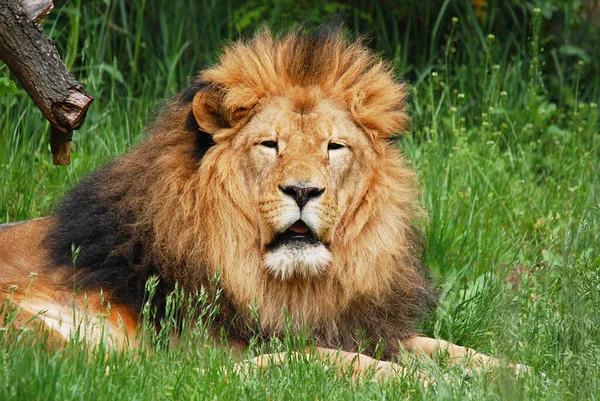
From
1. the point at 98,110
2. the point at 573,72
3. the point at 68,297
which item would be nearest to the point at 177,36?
the point at 98,110

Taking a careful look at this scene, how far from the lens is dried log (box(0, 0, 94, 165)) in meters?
4.03

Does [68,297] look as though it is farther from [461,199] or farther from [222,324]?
[461,199]

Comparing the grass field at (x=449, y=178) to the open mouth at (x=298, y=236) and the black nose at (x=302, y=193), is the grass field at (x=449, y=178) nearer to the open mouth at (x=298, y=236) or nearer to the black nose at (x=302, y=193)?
the open mouth at (x=298, y=236)

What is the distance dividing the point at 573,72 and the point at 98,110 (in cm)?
400

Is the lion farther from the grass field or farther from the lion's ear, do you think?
the grass field

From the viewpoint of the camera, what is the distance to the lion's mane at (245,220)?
163 inches

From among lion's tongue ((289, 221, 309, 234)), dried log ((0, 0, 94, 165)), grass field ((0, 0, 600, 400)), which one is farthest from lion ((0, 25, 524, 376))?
dried log ((0, 0, 94, 165))

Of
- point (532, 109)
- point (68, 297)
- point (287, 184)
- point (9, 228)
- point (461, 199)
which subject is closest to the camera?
point (287, 184)

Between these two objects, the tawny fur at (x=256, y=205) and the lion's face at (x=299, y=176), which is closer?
the lion's face at (x=299, y=176)

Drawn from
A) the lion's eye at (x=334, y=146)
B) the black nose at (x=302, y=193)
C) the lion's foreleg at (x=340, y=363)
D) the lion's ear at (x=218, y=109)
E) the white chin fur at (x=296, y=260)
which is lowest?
the lion's foreleg at (x=340, y=363)

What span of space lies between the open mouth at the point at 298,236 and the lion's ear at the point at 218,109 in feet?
1.74

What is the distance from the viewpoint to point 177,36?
791 cm

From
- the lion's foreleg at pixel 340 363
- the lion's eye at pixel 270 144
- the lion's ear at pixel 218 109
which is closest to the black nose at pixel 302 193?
the lion's eye at pixel 270 144

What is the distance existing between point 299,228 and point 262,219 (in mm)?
162
